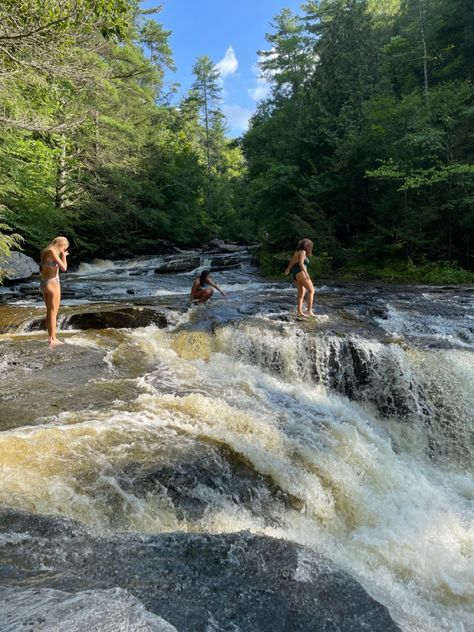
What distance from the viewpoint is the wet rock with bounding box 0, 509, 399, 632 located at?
194cm

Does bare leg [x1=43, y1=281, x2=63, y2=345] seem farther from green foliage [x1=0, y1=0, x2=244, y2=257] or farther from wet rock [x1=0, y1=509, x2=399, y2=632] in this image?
wet rock [x1=0, y1=509, x2=399, y2=632]

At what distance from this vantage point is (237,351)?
7.72 metres

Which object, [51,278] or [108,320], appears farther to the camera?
[108,320]

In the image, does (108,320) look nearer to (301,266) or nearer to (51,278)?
(51,278)

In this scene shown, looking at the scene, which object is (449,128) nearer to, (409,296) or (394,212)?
(394,212)

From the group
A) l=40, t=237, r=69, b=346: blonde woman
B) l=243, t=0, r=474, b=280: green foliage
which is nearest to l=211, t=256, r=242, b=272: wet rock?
l=243, t=0, r=474, b=280: green foliage

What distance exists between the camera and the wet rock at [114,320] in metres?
8.61

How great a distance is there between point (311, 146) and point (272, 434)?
1693cm

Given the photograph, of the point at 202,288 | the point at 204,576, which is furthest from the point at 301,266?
the point at 204,576

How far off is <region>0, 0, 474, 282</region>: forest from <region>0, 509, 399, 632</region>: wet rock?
7.75 metres

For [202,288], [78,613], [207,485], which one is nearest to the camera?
[78,613]

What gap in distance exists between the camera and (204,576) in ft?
7.42

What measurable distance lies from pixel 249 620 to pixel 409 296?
1117cm

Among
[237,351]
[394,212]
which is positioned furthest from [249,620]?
[394,212]
